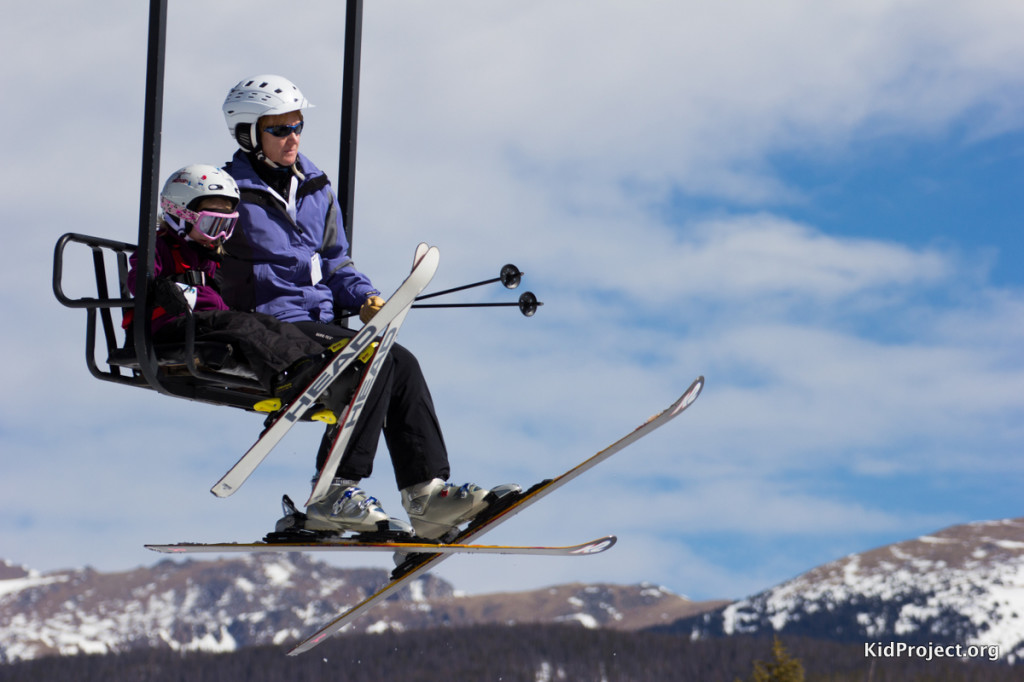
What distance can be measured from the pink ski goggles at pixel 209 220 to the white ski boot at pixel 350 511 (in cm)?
162

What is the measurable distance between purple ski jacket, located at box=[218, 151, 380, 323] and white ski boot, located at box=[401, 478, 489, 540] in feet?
4.18

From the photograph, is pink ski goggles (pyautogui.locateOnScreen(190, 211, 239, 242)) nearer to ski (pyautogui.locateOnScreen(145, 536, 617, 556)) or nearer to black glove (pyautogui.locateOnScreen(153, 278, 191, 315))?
black glove (pyautogui.locateOnScreen(153, 278, 191, 315))

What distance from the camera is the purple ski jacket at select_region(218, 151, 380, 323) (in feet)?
23.5

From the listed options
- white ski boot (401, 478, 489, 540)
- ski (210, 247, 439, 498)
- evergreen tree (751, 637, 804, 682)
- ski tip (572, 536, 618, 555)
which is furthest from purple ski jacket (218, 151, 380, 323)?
evergreen tree (751, 637, 804, 682)

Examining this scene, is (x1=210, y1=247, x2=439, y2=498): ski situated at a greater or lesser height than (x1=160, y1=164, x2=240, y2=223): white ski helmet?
Result: lesser

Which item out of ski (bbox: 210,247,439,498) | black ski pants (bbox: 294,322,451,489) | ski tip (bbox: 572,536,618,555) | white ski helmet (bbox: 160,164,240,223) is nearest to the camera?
ski (bbox: 210,247,439,498)

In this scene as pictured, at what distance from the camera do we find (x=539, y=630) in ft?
484

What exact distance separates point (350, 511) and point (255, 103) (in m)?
2.55

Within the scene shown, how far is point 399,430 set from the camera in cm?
715

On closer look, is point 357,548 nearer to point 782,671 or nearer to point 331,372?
point 331,372

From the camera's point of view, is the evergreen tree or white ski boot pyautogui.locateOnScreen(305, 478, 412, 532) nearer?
white ski boot pyautogui.locateOnScreen(305, 478, 412, 532)

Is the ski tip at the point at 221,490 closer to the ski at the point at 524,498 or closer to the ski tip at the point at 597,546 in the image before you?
Answer: the ski at the point at 524,498

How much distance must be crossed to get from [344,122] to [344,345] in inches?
93.2

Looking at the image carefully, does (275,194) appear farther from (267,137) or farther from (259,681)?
(259,681)
